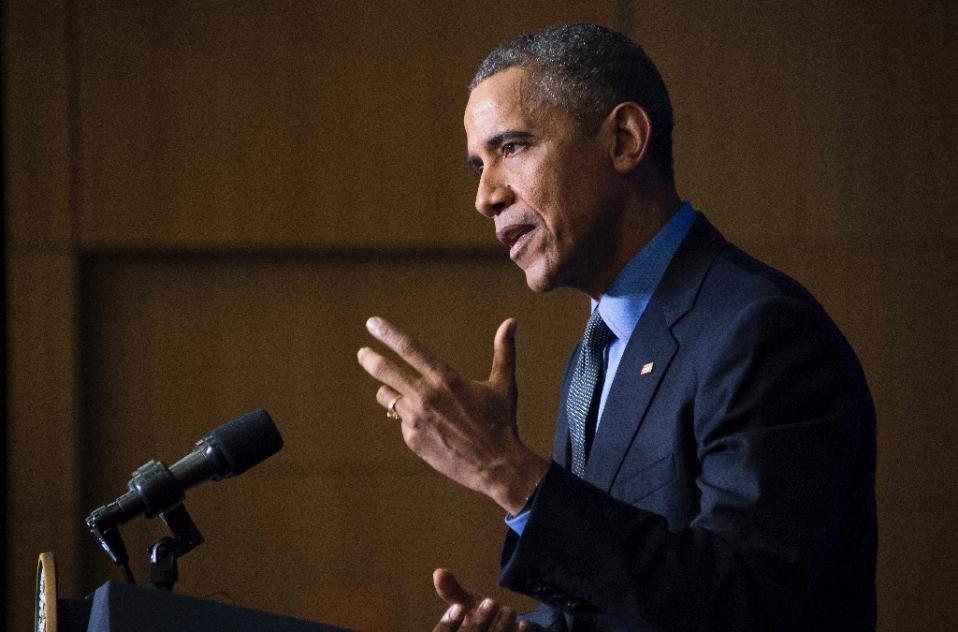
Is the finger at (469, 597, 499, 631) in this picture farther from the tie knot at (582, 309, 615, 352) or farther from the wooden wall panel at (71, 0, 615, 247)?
the wooden wall panel at (71, 0, 615, 247)

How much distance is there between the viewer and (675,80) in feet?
11.9

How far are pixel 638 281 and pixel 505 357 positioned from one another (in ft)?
1.33

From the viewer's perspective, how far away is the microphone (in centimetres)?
139

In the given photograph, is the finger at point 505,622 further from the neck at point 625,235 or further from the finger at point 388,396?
the neck at point 625,235

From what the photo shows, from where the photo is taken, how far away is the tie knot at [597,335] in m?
1.81

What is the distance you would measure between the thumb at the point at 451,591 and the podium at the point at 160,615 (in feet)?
1.24

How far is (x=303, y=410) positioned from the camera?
142 inches

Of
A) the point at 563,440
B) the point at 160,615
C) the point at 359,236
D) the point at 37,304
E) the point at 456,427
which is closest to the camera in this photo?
the point at 160,615

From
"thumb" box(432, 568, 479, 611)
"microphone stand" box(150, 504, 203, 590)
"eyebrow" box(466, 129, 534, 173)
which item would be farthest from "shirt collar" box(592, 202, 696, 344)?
"microphone stand" box(150, 504, 203, 590)

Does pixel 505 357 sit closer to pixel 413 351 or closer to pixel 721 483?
pixel 413 351

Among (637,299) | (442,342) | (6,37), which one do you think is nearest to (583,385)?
(637,299)

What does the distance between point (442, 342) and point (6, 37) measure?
1.63m

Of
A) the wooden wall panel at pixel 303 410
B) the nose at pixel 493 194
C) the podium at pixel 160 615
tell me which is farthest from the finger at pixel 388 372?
the wooden wall panel at pixel 303 410

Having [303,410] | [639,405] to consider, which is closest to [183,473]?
[639,405]
